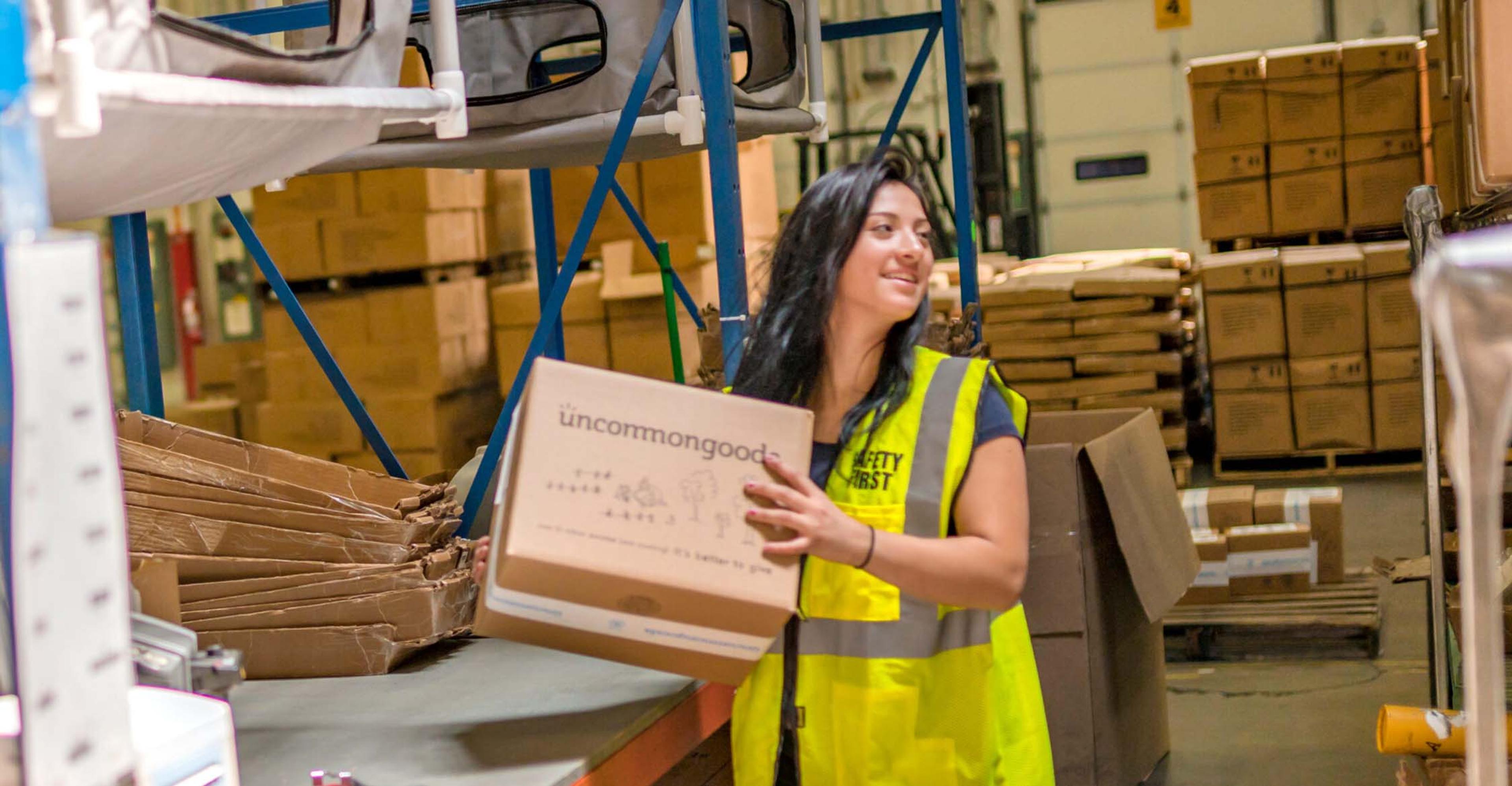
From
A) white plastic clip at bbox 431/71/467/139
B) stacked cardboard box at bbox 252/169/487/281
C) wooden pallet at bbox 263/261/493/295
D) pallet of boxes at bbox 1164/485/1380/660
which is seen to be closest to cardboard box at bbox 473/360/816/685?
white plastic clip at bbox 431/71/467/139

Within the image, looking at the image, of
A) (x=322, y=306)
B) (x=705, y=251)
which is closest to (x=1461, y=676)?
(x=705, y=251)

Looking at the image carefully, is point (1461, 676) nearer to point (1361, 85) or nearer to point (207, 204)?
point (1361, 85)

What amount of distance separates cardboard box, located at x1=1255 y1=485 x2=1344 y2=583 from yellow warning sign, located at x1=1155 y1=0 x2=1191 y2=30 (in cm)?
670

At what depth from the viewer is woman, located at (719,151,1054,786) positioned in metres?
2.19

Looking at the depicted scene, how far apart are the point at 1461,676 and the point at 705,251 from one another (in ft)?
16.8

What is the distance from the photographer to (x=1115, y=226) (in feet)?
41.9

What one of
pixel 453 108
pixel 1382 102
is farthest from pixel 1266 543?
pixel 453 108

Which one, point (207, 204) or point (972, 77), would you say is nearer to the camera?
point (972, 77)

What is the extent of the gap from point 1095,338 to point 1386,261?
1839mm

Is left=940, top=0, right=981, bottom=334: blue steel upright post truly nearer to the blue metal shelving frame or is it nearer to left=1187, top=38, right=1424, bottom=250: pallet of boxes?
the blue metal shelving frame

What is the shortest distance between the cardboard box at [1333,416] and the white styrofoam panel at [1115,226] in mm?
3797

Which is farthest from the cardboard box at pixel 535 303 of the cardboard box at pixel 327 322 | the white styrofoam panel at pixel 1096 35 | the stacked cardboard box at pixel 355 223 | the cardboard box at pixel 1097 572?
the white styrofoam panel at pixel 1096 35

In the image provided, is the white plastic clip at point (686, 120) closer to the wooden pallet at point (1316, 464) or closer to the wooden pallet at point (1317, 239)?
the wooden pallet at point (1316, 464)

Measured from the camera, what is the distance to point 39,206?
0.83 m
